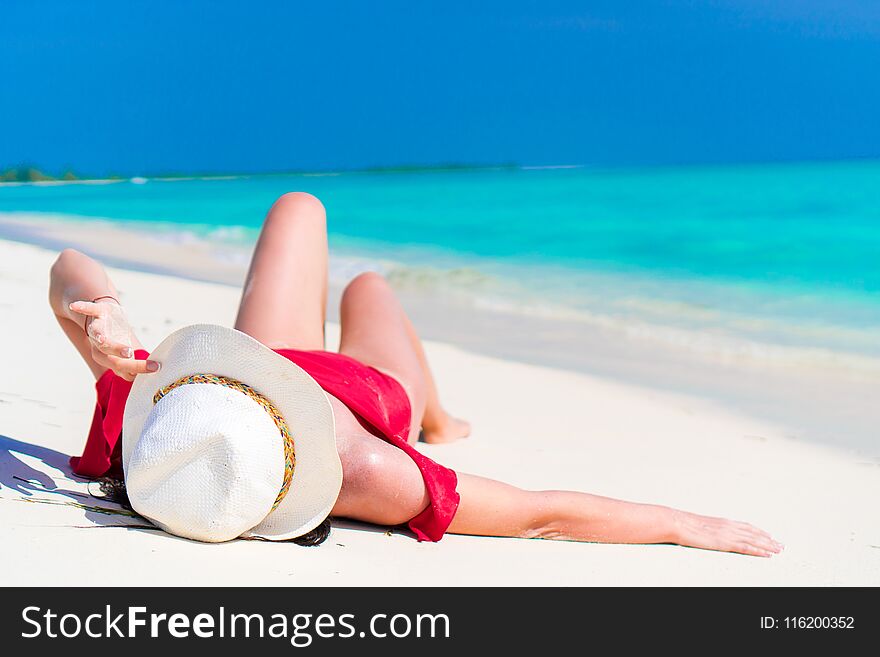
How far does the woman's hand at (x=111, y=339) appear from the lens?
2209 millimetres

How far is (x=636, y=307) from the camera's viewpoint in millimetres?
7531

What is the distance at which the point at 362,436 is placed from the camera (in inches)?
92.2

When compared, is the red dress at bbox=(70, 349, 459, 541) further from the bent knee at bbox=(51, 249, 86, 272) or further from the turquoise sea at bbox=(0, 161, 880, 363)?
the turquoise sea at bbox=(0, 161, 880, 363)

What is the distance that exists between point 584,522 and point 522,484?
0.67m

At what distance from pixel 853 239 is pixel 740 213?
478 centimetres

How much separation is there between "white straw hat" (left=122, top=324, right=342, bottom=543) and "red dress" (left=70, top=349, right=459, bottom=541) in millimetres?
306

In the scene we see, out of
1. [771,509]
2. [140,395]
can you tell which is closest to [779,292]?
[771,509]

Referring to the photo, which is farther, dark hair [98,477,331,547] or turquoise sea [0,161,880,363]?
turquoise sea [0,161,880,363]

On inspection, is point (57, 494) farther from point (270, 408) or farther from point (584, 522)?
point (584, 522)

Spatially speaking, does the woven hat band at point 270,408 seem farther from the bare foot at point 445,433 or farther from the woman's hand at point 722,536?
the bare foot at point 445,433

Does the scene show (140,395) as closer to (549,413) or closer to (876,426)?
(549,413)

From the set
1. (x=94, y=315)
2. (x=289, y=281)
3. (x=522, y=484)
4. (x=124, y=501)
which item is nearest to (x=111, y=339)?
(x=94, y=315)

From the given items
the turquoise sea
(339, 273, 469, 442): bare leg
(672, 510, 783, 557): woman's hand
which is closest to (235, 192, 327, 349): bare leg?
(339, 273, 469, 442): bare leg

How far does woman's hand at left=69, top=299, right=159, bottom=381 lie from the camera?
2.21 metres
